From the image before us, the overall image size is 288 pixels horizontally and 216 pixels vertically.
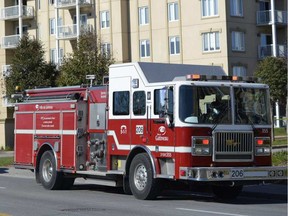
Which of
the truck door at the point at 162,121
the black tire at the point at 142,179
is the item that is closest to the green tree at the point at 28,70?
the black tire at the point at 142,179

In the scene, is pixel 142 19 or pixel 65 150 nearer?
pixel 65 150

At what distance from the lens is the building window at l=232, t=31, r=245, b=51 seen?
167ft

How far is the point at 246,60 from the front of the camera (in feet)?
171

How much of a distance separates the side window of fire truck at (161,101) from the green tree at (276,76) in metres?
30.2

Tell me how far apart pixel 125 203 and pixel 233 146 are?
2690mm

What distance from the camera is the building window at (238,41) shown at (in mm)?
50906

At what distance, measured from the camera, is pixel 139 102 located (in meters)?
16.0

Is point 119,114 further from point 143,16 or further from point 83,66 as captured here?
point 143,16

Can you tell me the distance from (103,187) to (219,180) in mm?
6338

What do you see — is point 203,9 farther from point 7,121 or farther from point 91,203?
point 91,203

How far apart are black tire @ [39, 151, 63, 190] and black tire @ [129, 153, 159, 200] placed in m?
3.44

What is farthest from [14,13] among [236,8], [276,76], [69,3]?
[276,76]

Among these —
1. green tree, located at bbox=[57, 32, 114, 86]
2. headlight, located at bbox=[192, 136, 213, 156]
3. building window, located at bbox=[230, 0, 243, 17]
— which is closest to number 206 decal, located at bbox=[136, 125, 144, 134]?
headlight, located at bbox=[192, 136, 213, 156]

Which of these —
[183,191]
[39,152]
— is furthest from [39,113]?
[183,191]
